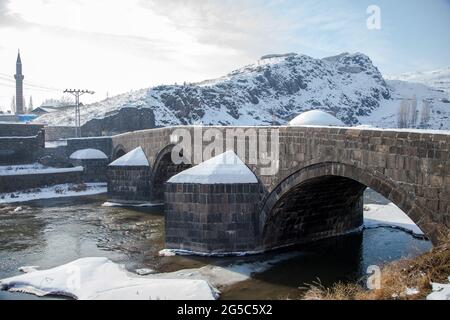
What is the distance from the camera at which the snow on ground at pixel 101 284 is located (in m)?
10.6

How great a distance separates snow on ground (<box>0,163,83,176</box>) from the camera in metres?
32.0

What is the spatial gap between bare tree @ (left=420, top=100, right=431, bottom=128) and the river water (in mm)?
74738

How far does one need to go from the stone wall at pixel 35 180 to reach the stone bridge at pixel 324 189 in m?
17.5

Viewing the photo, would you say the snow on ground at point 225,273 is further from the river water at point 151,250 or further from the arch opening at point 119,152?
the arch opening at point 119,152

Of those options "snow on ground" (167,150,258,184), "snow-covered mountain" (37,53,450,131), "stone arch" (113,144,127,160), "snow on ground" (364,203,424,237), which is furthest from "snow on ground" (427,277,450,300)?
"snow-covered mountain" (37,53,450,131)

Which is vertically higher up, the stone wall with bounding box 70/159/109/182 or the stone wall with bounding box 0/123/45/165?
the stone wall with bounding box 0/123/45/165

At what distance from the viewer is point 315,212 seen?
17344 mm

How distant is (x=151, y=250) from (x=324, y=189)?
6.99 meters

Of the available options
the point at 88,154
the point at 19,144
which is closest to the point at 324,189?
the point at 88,154

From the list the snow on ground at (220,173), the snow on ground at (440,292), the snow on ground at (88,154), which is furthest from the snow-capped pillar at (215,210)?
the snow on ground at (88,154)

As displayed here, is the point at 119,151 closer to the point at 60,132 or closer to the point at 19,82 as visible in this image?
the point at 60,132

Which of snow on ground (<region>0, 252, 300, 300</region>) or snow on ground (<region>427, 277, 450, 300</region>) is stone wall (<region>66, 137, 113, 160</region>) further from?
snow on ground (<region>427, 277, 450, 300</region>)

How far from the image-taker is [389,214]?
2203 cm
